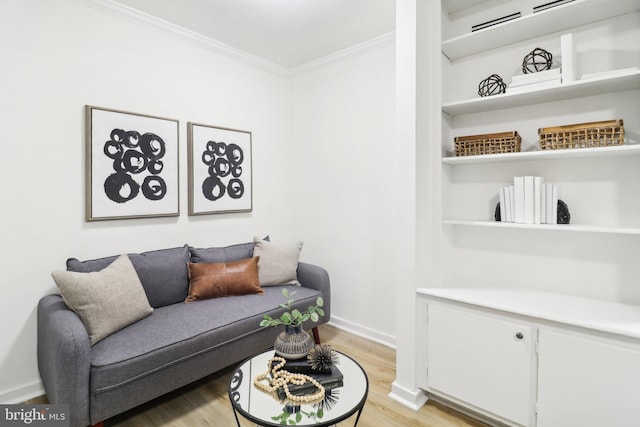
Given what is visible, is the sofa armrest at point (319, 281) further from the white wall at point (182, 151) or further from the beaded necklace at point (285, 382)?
the beaded necklace at point (285, 382)

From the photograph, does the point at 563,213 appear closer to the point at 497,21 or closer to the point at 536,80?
the point at 536,80

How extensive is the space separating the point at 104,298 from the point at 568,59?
110 inches

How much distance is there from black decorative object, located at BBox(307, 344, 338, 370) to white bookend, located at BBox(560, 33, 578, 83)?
1.83 meters

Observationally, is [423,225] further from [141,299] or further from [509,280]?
[141,299]

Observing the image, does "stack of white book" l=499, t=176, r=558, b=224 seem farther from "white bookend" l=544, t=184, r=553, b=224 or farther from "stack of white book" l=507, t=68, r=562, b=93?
"stack of white book" l=507, t=68, r=562, b=93

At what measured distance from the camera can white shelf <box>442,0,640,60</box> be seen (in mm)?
1680

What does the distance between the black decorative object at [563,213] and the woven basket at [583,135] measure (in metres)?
0.33

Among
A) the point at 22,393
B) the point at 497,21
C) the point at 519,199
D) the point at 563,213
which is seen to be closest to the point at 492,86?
the point at 497,21

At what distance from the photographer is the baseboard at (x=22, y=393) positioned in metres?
2.01

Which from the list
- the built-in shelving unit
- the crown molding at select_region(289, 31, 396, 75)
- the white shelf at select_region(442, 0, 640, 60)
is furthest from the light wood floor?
the crown molding at select_region(289, 31, 396, 75)

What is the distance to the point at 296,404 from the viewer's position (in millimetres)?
1342

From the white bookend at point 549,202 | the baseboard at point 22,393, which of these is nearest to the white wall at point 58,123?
the baseboard at point 22,393

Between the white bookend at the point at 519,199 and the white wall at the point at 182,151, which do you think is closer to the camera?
the white bookend at the point at 519,199

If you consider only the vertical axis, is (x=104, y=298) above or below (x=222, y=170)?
below
